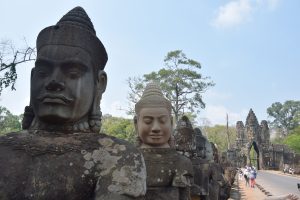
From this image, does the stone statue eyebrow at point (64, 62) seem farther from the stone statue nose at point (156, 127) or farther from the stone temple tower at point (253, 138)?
the stone temple tower at point (253, 138)

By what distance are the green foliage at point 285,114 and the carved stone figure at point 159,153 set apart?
64.2m

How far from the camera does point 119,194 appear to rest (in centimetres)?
203

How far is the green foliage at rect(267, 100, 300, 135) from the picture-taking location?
64125mm

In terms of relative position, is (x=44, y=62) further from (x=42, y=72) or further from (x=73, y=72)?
(x=73, y=72)

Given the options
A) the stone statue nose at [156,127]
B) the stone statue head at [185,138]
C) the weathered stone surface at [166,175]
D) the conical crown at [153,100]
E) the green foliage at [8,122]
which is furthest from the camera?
the green foliage at [8,122]

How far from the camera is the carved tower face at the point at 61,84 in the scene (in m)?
2.23

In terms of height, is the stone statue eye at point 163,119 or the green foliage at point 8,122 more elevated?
the green foliage at point 8,122

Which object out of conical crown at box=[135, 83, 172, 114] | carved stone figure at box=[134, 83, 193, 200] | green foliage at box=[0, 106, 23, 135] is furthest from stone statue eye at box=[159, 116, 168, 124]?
green foliage at box=[0, 106, 23, 135]

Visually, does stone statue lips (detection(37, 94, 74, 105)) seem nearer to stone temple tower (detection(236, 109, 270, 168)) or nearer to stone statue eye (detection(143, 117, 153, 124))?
stone statue eye (detection(143, 117, 153, 124))

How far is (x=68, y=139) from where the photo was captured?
7.15 feet

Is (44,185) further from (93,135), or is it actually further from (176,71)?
(176,71)

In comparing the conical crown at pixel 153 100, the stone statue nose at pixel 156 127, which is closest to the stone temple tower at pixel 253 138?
the conical crown at pixel 153 100

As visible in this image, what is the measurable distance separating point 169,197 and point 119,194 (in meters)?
1.36

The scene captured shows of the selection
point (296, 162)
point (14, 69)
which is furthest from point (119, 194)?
point (296, 162)
